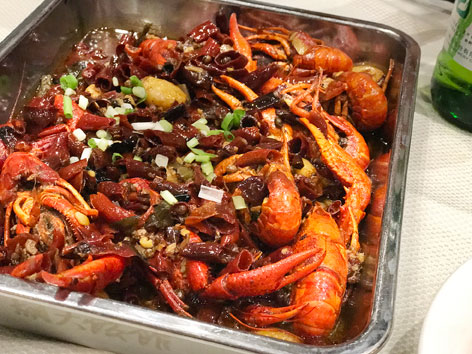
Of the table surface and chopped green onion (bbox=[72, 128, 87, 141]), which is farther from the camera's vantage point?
chopped green onion (bbox=[72, 128, 87, 141])

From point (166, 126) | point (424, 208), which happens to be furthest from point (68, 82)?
point (424, 208)

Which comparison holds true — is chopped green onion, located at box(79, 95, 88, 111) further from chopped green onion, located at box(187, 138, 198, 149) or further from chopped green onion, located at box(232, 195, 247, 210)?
chopped green onion, located at box(232, 195, 247, 210)

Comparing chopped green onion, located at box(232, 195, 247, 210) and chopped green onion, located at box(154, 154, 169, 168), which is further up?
chopped green onion, located at box(232, 195, 247, 210)

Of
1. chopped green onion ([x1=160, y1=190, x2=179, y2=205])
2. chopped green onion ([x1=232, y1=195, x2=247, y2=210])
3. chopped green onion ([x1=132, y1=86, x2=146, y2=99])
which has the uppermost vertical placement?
chopped green onion ([x1=132, y1=86, x2=146, y2=99])

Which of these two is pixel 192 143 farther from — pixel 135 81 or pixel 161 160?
pixel 135 81

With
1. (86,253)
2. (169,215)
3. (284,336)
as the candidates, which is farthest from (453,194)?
(86,253)

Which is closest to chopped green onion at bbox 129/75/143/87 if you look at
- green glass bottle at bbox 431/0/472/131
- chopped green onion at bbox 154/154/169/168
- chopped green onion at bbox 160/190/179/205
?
chopped green onion at bbox 154/154/169/168
